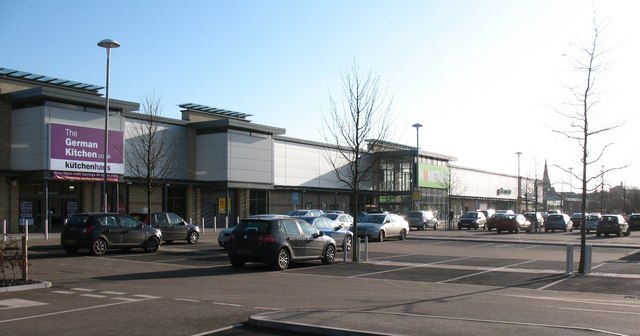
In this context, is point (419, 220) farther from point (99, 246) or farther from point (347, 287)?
point (347, 287)

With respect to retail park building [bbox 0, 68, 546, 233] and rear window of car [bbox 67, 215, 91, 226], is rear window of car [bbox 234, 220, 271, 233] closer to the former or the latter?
rear window of car [bbox 67, 215, 91, 226]

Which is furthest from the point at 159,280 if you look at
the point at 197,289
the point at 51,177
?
the point at 51,177

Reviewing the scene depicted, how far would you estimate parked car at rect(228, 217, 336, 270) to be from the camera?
687 inches

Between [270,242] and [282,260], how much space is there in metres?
0.75

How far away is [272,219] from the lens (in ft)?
58.4

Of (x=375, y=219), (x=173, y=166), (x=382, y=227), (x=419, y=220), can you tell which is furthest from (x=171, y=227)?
(x=419, y=220)

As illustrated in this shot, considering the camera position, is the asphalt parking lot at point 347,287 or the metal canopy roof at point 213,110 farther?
the metal canopy roof at point 213,110

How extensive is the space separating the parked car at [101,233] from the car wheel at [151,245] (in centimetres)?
4

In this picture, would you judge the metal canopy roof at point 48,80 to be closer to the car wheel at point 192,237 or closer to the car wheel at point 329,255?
the car wheel at point 192,237

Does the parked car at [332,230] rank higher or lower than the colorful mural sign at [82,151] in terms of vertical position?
lower

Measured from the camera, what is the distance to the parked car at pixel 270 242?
1744 cm

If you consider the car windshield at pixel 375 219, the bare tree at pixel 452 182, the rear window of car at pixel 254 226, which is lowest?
the car windshield at pixel 375 219

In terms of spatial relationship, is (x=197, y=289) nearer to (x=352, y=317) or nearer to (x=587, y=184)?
(x=352, y=317)

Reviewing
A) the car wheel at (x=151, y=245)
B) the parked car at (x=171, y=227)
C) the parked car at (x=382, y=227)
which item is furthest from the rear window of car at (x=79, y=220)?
the parked car at (x=382, y=227)
